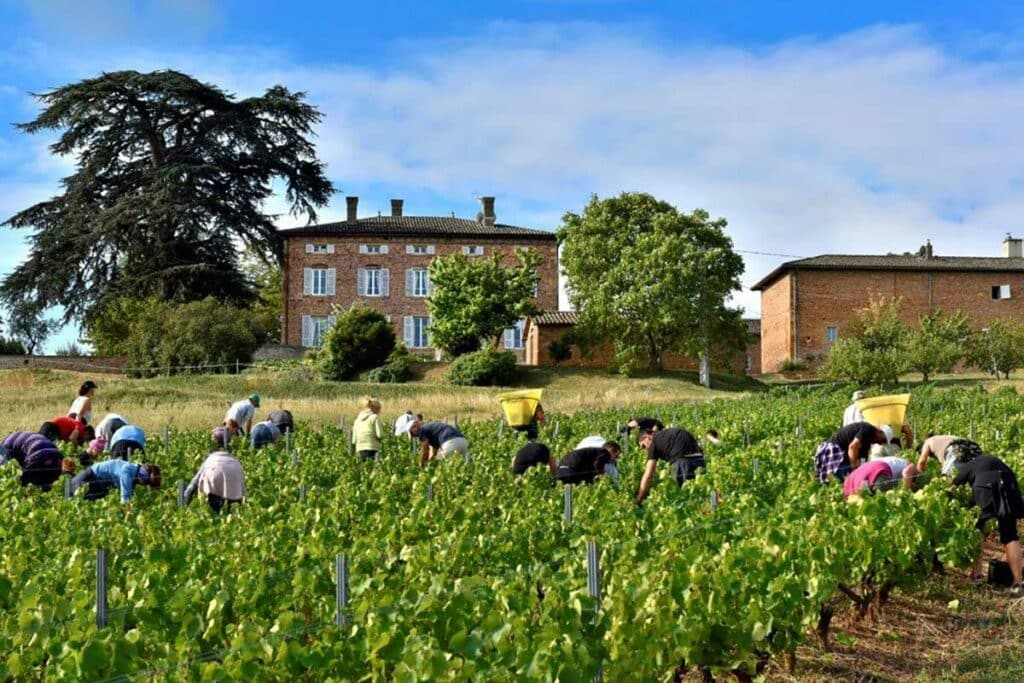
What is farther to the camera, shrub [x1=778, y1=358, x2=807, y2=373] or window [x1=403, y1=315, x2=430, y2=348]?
window [x1=403, y1=315, x2=430, y2=348]

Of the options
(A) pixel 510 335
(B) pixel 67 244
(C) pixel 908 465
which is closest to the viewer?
(C) pixel 908 465

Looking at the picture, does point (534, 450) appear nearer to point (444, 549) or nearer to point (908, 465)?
point (908, 465)

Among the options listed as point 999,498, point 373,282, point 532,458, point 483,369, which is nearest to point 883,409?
point 532,458

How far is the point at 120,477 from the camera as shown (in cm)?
1135

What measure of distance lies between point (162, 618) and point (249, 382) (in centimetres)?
3339

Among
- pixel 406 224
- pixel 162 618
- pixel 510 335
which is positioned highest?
pixel 406 224

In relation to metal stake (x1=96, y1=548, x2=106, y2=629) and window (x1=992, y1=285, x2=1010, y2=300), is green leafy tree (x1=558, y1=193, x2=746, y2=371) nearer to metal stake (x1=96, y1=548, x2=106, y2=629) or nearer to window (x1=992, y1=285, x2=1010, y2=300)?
window (x1=992, y1=285, x2=1010, y2=300)

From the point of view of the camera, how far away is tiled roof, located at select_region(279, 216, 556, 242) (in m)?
53.6

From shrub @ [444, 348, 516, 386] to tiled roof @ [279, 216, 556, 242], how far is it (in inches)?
548

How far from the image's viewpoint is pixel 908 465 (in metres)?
10.4

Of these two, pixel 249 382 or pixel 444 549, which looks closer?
pixel 444 549

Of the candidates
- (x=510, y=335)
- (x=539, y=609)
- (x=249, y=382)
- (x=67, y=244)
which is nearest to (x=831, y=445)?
(x=539, y=609)

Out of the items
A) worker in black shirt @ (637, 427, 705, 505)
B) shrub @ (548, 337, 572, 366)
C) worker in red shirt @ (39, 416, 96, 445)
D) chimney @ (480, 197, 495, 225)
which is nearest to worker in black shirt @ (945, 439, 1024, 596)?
worker in black shirt @ (637, 427, 705, 505)

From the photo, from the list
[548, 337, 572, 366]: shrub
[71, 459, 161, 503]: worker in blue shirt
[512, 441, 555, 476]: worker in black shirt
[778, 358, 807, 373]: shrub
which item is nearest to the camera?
[71, 459, 161, 503]: worker in blue shirt
